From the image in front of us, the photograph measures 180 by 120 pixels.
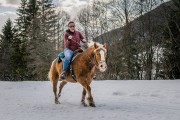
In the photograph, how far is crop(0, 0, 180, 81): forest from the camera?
34.5 m

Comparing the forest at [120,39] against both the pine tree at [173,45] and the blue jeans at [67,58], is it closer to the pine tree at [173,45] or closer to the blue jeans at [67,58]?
the pine tree at [173,45]

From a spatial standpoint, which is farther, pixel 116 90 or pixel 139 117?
pixel 116 90

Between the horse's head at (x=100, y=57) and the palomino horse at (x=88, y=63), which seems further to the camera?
the palomino horse at (x=88, y=63)

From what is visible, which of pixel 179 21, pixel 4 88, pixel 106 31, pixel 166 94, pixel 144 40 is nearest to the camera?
pixel 166 94

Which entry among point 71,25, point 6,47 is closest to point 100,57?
point 71,25

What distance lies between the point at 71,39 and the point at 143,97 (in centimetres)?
369

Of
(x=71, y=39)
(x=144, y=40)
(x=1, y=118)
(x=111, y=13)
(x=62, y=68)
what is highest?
(x=111, y=13)

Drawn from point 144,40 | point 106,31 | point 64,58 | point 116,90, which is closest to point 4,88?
point 116,90

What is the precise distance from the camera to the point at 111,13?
4431 cm

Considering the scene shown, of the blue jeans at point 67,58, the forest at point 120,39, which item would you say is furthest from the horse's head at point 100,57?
the forest at point 120,39

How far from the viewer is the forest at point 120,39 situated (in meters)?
34.5

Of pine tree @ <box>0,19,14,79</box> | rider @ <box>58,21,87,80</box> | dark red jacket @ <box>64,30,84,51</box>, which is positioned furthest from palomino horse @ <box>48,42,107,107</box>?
pine tree @ <box>0,19,14,79</box>

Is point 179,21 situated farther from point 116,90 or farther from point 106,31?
point 116,90

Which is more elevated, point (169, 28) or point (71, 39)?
point (169, 28)
